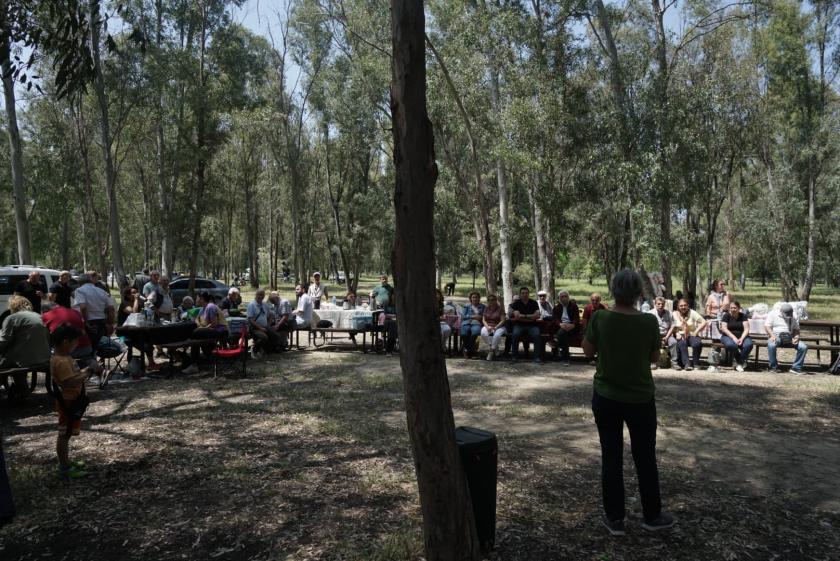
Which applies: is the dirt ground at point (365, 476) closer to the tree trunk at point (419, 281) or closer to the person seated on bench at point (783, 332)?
the tree trunk at point (419, 281)

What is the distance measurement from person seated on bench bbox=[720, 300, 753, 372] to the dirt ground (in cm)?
183

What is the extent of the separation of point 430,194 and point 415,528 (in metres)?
2.30

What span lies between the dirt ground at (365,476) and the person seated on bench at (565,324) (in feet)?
9.20

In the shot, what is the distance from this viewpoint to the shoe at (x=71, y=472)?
4.62 m

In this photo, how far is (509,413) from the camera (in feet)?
22.9

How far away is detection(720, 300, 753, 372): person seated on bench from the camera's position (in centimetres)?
1009

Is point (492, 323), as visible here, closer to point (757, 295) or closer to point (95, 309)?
point (95, 309)

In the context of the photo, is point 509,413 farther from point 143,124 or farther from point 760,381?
point 143,124

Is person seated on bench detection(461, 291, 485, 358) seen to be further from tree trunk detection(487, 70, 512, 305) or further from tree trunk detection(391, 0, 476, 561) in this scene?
tree trunk detection(391, 0, 476, 561)

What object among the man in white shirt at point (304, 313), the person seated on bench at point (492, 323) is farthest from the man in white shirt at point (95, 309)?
the person seated on bench at point (492, 323)

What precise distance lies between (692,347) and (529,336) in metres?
2.89

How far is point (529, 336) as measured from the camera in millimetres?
11148

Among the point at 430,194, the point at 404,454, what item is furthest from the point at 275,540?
the point at 430,194

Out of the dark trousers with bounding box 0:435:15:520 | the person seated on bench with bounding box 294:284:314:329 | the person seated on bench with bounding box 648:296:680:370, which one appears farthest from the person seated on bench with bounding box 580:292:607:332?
the dark trousers with bounding box 0:435:15:520
